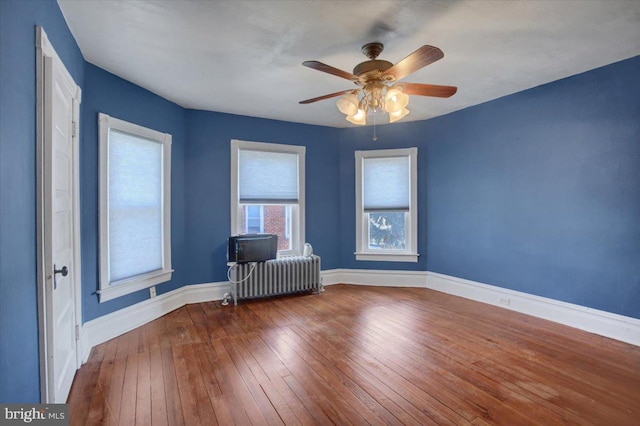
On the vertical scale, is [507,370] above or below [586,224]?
below

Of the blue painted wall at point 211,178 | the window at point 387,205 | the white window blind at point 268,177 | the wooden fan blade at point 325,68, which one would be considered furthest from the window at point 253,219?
the wooden fan blade at point 325,68

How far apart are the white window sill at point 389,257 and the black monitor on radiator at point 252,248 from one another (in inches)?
60.0

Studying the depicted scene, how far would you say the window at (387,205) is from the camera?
496cm

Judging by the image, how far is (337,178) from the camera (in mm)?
5195

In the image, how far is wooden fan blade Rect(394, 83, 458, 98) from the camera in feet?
8.34

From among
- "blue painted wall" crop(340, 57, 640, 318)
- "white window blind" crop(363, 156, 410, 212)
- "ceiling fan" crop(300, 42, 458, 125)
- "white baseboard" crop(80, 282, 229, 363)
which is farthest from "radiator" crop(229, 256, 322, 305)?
"ceiling fan" crop(300, 42, 458, 125)

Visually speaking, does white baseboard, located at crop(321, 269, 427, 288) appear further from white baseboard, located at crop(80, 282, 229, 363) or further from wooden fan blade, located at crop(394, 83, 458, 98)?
wooden fan blade, located at crop(394, 83, 458, 98)

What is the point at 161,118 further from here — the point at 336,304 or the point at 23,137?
the point at 336,304

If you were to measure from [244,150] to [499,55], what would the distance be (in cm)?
317

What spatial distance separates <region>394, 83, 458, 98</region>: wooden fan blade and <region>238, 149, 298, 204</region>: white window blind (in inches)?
98.1

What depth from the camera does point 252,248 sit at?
4133mm

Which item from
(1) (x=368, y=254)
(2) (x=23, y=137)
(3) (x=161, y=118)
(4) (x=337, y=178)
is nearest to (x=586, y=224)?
(1) (x=368, y=254)

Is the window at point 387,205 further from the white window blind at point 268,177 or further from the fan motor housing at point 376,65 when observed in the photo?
the fan motor housing at point 376,65

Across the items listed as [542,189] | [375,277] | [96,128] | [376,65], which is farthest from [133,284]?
[542,189]
